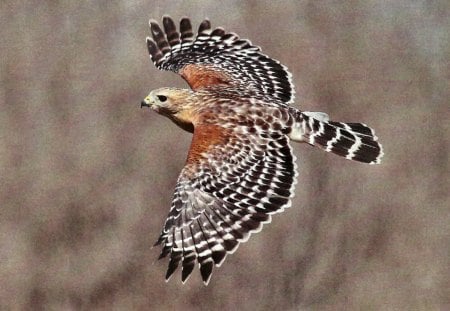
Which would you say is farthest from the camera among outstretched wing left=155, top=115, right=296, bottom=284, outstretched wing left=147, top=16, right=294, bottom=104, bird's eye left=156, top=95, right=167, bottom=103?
outstretched wing left=147, top=16, right=294, bottom=104

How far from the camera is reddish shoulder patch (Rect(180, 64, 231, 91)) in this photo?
9.93 metres

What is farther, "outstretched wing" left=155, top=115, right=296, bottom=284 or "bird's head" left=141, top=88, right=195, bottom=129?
"bird's head" left=141, top=88, right=195, bottom=129

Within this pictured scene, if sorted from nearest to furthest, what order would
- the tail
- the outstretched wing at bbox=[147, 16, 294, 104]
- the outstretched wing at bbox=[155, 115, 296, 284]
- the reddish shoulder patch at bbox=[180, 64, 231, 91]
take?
1. the outstretched wing at bbox=[155, 115, 296, 284]
2. the tail
3. the reddish shoulder patch at bbox=[180, 64, 231, 91]
4. the outstretched wing at bbox=[147, 16, 294, 104]

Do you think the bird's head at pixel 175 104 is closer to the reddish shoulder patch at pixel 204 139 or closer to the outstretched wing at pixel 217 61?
the reddish shoulder patch at pixel 204 139

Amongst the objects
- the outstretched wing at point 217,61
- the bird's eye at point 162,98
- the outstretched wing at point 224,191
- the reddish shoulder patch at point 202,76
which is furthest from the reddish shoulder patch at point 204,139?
the reddish shoulder patch at point 202,76

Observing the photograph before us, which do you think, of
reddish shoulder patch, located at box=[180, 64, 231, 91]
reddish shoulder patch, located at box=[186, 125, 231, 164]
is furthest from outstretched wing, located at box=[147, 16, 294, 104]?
reddish shoulder patch, located at box=[186, 125, 231, 164]

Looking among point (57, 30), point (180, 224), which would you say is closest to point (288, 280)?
point (57, 30)

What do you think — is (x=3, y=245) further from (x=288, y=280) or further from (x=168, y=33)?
(x=168, y=33)

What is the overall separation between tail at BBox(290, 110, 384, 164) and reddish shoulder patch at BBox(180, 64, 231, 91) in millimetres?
975

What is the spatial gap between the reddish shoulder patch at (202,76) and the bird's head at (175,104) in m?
0.45

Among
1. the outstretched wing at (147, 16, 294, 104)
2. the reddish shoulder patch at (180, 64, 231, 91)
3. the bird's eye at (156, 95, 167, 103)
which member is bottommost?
the outstretched wing at (147, 16, 294, 104)

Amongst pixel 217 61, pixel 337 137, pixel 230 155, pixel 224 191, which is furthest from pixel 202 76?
pixel 224 191

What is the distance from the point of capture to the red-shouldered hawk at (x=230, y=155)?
8336mm

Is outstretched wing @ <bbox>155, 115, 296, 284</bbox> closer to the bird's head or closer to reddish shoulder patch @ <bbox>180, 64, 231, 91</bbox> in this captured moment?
the bird's head
